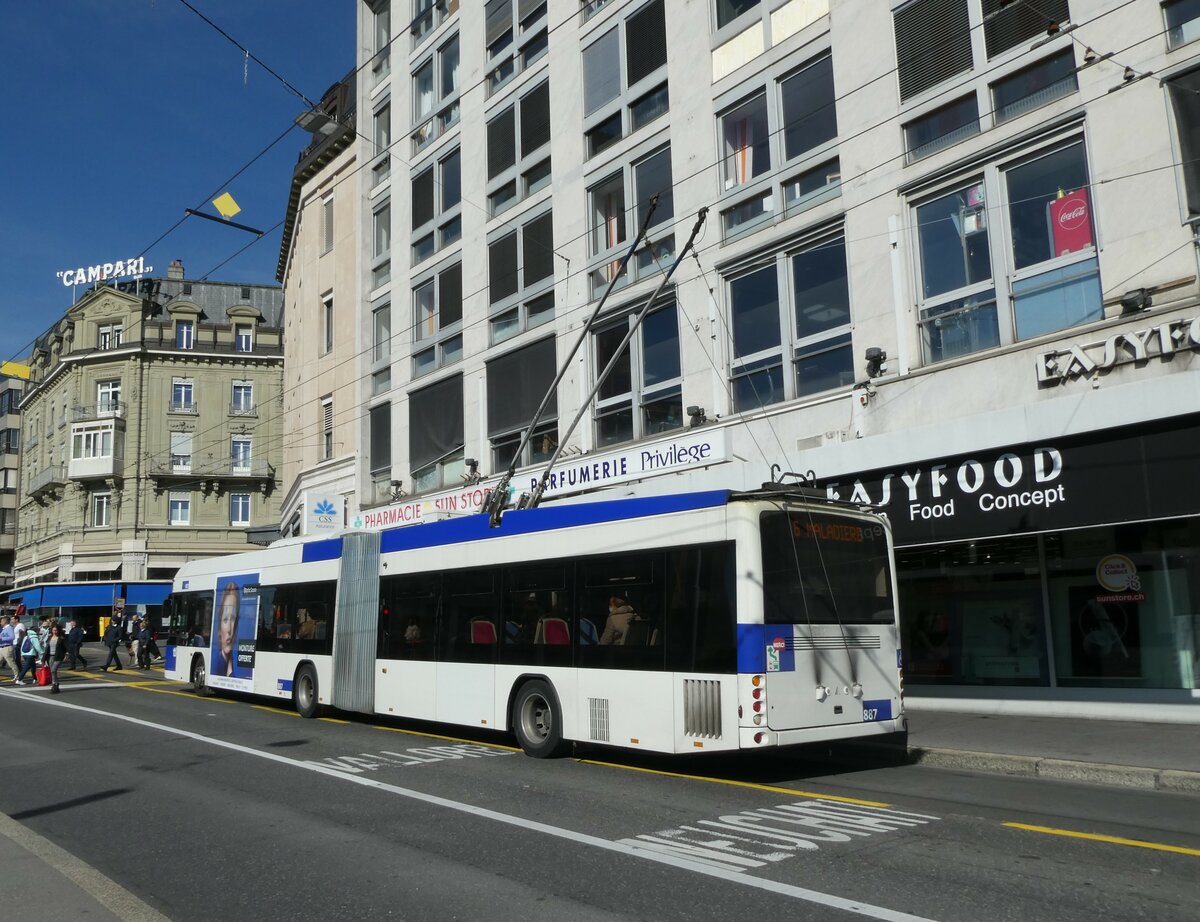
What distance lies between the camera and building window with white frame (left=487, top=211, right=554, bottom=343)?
2338 cm

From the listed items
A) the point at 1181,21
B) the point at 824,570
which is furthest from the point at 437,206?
the point at 824,570

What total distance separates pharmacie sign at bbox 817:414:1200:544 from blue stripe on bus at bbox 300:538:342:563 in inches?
332

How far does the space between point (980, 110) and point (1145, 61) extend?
2.36 m

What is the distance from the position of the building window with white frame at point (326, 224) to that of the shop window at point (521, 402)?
38.2 feet

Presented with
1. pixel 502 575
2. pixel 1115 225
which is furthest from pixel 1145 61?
pixel 502 575

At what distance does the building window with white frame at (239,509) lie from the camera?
58.1 meters

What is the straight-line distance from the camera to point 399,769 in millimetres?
11453

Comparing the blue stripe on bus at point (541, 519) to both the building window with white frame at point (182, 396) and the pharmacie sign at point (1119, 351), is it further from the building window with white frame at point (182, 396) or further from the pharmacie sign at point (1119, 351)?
the building window with white frame at point (182, 396)

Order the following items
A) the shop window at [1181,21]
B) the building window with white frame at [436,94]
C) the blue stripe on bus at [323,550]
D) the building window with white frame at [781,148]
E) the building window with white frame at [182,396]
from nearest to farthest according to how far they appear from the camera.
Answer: the shop window at [1181,21] → the building window with white frame at [781,148] → the blue stripe on bus at [323,550] → the building window with white frame at [436,94] → the building window with white frame at [182,396]

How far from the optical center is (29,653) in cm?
2552

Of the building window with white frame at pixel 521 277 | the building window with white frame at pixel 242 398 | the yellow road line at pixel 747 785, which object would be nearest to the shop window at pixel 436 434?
A: the building window with white frame at pixel 521 277

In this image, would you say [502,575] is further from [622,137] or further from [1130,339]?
[622,137]

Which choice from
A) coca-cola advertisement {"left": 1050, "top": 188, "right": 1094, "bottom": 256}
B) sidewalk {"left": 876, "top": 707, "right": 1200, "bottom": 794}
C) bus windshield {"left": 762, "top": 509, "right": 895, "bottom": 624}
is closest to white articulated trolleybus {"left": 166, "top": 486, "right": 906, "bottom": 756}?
bus windshield {"left": 762, "top": 509, "right": 895, "bottom": 624}

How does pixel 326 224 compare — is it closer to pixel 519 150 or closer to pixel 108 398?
pixel 519 150
